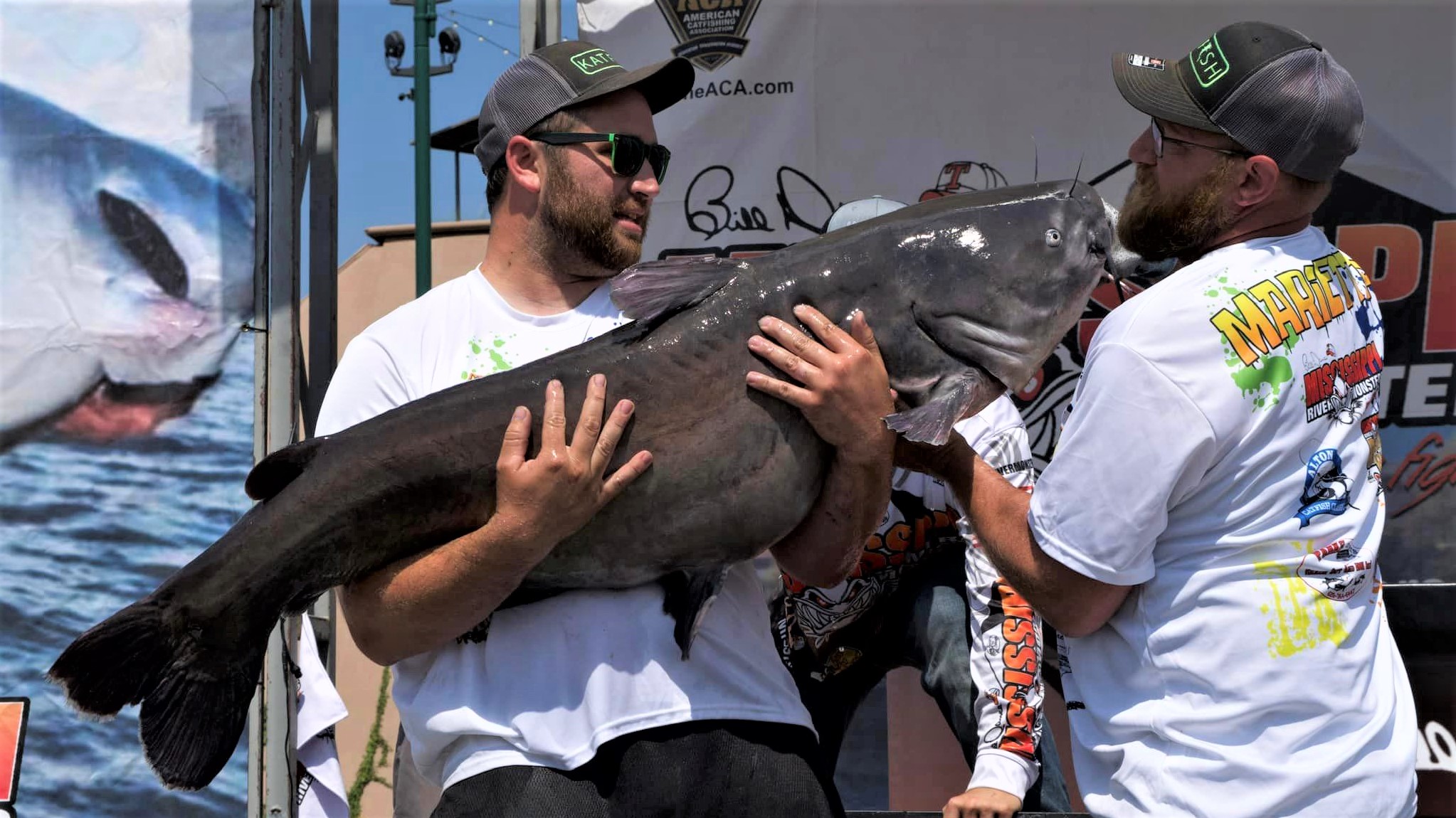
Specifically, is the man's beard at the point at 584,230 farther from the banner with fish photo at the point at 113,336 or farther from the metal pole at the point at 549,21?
the metal pole at the point at 549,21

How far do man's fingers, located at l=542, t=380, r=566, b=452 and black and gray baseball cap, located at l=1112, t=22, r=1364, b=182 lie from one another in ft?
3.70

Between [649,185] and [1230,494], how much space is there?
115cm

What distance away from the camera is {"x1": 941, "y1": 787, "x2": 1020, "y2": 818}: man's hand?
312cm

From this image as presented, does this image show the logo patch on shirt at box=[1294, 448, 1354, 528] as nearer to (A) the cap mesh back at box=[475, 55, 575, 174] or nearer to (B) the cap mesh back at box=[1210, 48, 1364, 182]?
(B) the cap mesh back at box=[1210, 48, 1364, 182]

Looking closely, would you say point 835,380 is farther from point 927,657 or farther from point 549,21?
point 549,21

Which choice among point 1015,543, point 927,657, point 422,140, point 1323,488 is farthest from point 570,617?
point 422,140

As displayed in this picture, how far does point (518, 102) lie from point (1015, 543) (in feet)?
3.98

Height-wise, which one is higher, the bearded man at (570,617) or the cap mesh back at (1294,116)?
the cap mesh back at (1294,116)

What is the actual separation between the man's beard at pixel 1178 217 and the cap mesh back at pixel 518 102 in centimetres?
104

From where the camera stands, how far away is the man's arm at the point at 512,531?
6.51 feet
